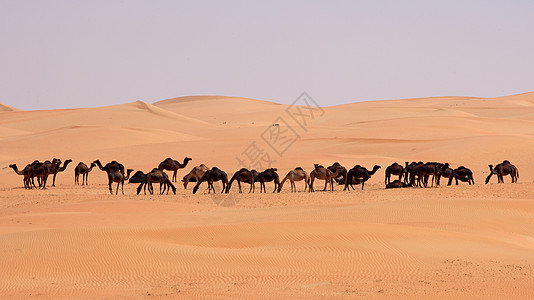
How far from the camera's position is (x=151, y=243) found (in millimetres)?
12562

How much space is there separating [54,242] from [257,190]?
16280 mm

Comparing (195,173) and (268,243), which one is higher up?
(195,173)

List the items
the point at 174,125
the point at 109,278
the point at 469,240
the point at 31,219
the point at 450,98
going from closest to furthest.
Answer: the point at 109,278
the point at 469,240
the point at 31,219
the point at 174,125
the point at 450,98

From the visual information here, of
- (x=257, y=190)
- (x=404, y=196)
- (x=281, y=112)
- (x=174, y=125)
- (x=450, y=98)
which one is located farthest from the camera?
(x=450, y=98)

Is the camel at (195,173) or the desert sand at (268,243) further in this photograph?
the camel at (195,173)

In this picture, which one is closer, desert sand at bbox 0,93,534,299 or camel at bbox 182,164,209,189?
desert sand at bbox 0,93,534,299

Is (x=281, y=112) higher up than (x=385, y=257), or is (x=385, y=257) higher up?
(x=281, y=112)

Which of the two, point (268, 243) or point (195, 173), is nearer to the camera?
point (268, 243)

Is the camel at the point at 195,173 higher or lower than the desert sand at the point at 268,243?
higher

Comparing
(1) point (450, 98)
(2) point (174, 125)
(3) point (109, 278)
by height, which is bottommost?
(3) point (109, 278)

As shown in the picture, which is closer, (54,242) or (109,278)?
(109,278)

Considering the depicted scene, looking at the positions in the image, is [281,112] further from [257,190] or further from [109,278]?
[109,278]

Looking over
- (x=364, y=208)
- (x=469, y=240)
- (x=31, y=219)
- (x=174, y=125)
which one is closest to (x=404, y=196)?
(x=364, y=208)

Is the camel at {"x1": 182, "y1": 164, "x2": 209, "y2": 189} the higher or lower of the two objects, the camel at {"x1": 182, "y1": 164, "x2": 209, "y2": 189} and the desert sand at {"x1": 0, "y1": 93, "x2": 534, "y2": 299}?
the higher
